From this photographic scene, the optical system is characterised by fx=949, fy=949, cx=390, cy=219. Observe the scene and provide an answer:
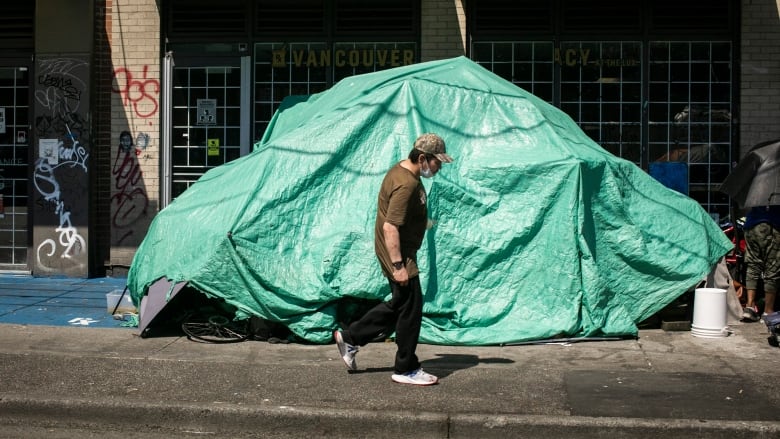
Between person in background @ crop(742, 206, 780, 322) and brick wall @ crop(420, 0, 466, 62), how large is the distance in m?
4.47

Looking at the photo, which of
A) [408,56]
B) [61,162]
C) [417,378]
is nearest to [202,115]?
[61,162]

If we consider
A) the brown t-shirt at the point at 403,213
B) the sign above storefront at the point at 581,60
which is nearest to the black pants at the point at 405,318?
the brown t-shirt at the point at 403,213

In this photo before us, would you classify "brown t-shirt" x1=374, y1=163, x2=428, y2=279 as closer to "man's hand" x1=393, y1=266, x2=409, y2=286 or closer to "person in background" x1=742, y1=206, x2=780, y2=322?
"man's hand" x1=393, y1=266, x2=409, y2=286

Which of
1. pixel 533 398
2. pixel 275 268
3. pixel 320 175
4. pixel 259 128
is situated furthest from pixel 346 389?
pixel 259 128

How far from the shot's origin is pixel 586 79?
12266mm

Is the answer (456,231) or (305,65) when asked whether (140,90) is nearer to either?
(305,65)

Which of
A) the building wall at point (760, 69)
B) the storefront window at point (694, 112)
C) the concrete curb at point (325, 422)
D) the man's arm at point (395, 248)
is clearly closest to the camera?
the concrete curb at point (325, 422)

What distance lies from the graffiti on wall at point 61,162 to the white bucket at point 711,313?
307 inches

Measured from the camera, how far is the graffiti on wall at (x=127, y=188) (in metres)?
12.6

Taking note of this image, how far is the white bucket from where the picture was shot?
27.9 feet

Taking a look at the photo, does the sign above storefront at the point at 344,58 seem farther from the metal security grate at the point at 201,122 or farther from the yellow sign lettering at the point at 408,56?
the metal security grate at the point at 201,122

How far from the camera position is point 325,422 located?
5.96 meters

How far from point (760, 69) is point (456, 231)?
5.71m

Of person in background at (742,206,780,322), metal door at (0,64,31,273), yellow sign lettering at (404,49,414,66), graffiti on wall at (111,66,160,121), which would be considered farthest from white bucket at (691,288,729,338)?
metal door at (0,64,31,273)
